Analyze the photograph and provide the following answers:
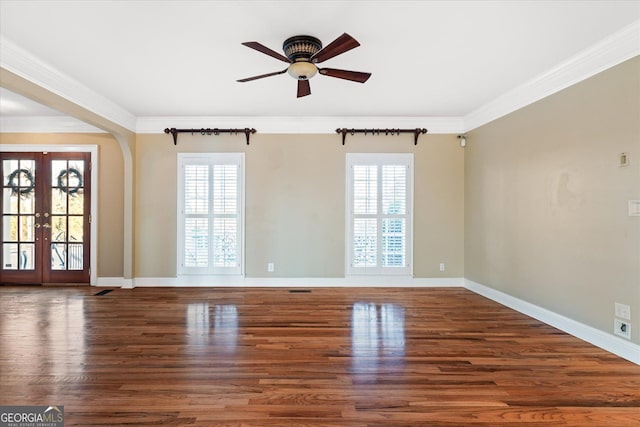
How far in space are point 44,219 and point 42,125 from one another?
4.92 feet

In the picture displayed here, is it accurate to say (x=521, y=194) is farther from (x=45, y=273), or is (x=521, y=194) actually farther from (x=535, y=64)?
(x=45, y=273)

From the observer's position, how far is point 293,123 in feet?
16.3

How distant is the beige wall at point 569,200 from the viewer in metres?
2.62

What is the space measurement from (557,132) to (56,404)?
484cm

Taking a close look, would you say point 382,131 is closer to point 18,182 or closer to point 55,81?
point 55,81

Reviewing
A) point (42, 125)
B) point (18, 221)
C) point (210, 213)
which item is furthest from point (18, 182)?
point (210, 213)

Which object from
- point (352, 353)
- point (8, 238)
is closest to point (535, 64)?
point (352, 353)

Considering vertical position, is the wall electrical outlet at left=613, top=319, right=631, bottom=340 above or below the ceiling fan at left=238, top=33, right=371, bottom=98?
below

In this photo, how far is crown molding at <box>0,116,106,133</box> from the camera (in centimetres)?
490

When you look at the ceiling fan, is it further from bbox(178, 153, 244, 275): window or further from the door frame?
the door frame

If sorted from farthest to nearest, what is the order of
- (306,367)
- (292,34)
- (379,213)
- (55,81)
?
1. (379,213)
2. (55,81)
3. (292,34)
4. (306,367)

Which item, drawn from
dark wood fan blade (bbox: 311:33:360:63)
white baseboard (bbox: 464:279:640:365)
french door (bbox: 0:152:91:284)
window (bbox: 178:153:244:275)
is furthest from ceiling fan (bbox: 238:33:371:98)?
french door (bbox: 0:152:91:284)

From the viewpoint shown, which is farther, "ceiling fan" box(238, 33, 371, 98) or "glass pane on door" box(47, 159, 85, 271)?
"glass pane on door" box(47, 159, 85, 271)

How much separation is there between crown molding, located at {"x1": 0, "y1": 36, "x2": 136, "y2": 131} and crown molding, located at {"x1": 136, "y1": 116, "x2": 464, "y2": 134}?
1.70 feet
